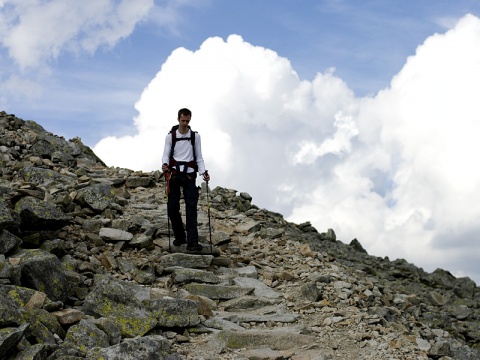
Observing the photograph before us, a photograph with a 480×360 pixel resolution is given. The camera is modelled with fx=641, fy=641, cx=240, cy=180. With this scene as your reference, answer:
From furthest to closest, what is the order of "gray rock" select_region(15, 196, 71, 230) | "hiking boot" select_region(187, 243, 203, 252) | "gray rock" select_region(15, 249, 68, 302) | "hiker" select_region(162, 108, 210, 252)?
"hiking boot" select_region(187, 243, 203, 252) < "hiker" select_region(162, 108, 210, 252) < "gray rock" select_region(15, 196, 71, 230) < "gray rock" select_region(15, 249, 68, 302)

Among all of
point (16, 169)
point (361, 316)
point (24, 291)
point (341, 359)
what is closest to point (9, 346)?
point (24, 291)

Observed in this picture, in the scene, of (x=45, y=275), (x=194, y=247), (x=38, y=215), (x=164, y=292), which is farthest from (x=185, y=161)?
(x=45, y=275)

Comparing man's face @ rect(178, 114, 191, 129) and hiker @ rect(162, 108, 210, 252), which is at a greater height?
man's face @ rect(178, 114, 191, 129)

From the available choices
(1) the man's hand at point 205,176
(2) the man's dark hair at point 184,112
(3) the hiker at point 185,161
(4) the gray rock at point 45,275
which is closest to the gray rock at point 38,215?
(4) the gray rock at point 45,275

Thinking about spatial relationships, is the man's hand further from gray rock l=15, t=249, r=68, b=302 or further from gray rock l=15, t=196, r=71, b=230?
gray rock l=15, t=249, r=68, b=302

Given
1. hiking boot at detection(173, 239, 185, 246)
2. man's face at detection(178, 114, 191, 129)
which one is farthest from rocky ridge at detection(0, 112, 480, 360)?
man's face at detection(178, 114, 191, 129)

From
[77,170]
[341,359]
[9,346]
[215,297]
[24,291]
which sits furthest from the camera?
[77,170]

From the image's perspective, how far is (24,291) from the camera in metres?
10.8

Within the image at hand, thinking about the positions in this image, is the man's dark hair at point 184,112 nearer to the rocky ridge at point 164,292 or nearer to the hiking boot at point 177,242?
the rocky ridge at point 164,292

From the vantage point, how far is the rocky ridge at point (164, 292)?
10.6m

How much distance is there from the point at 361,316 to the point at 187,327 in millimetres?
3959

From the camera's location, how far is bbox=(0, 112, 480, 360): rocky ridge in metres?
10.6

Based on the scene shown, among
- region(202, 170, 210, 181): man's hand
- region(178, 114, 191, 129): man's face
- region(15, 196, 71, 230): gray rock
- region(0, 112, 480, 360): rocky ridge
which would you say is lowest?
region(0, 112, 480, 360): rocky ridge

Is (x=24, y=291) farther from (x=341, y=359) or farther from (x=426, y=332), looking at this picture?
(x=426, y=332)
